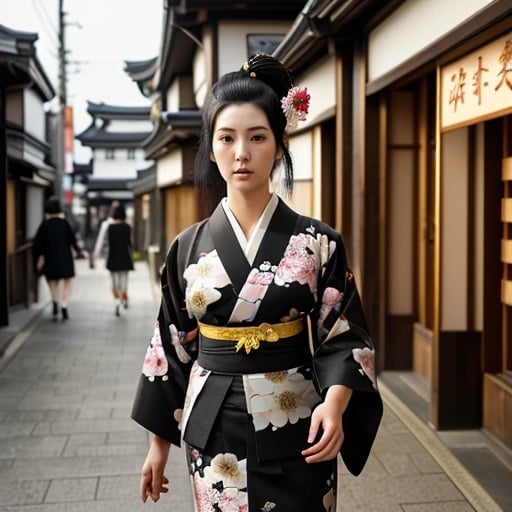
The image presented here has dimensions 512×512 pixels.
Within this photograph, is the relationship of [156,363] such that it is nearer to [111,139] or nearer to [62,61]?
[62,61]

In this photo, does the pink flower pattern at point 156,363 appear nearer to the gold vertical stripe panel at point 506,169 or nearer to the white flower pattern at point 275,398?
the white flower pattern at point 275,398

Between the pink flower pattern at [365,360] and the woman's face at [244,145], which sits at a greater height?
the woman's face at [244,145]

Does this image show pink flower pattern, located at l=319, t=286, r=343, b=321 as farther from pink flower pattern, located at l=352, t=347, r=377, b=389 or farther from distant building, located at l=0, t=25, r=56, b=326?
distant building, located at l=0, t=25, r=56, b=326

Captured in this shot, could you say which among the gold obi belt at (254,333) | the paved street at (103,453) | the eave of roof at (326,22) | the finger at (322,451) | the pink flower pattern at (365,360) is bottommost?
the paved street at (103,453)

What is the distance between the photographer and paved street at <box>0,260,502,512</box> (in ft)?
16.2

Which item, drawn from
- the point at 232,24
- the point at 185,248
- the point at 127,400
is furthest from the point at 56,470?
Answer: the point at 232,24

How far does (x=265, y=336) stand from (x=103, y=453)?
361cm

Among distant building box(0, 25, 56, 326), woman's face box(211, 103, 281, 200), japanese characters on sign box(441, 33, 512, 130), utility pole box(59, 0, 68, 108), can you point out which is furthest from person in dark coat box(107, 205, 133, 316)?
utility pole box(59, 0, 68, 108)

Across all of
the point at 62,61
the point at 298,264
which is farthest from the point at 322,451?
the point at 62,61

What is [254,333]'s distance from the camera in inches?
111

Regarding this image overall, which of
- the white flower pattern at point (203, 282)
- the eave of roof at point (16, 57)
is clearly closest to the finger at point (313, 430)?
the white flower pattern at point (203, 282)

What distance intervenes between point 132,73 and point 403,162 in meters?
31.4

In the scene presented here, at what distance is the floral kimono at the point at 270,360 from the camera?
2.81 m

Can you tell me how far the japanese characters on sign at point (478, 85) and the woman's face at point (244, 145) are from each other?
243cm
